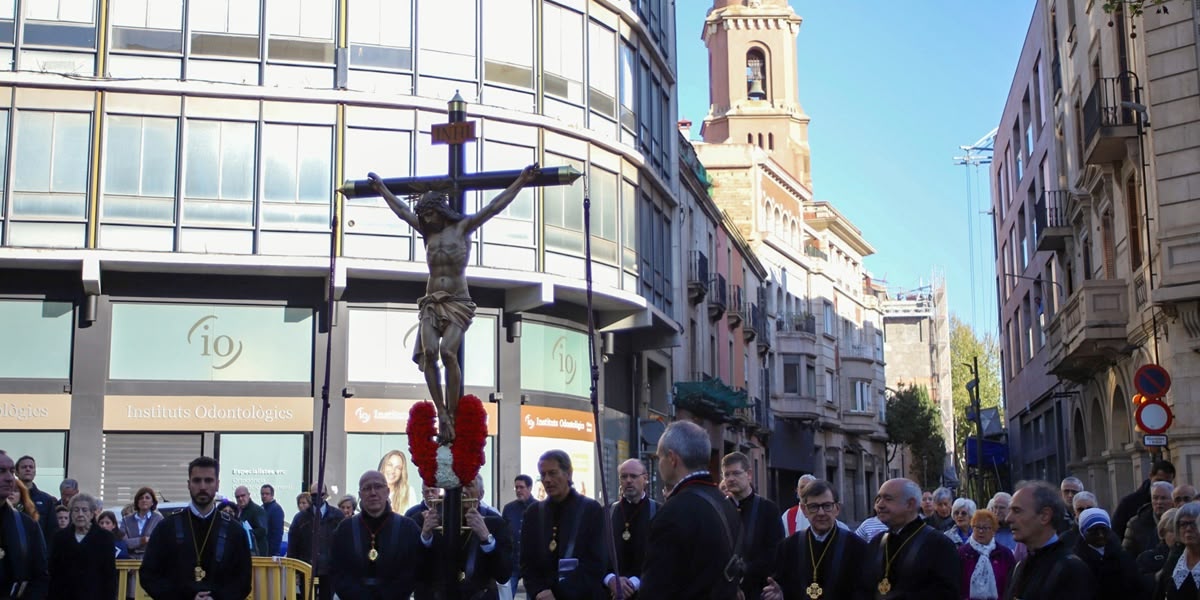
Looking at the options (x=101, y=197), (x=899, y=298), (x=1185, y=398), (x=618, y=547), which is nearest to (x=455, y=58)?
(x=101, y=197)

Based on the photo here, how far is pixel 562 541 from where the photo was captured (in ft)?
33.7

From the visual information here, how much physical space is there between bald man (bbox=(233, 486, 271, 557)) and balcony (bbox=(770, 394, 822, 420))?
46.0 m

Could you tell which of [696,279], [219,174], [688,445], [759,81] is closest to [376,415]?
[219,174]

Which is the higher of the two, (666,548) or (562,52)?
(562,52)

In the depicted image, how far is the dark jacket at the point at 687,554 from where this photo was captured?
22.1ft

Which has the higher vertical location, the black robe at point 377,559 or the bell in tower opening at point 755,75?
the bell in tower opening at point 755,75

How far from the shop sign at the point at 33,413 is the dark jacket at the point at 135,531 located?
28.3 feet

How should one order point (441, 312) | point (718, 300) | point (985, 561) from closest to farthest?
point (441, 312) → point (985, 561) → point (718, 300)

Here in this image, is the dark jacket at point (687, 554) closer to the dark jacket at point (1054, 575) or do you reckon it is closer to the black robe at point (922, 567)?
the dark jacket at point (1054, 575)

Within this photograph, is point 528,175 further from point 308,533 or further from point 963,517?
point 308,533

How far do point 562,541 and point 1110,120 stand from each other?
21.3 m

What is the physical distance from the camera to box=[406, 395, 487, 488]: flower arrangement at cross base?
362 inches

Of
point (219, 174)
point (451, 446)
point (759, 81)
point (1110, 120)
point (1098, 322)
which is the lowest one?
point (451, 446)

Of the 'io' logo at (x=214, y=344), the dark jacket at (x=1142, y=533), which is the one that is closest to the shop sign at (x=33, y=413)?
the 'io' logo at (x=214, y=344)
